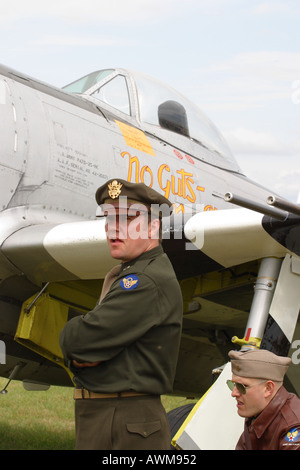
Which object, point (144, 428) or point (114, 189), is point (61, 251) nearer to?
point (114, 189)

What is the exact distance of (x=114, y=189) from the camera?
2.52m

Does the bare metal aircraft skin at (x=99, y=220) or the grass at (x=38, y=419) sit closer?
the bare metal aircraft skin at (x=99, y=220)

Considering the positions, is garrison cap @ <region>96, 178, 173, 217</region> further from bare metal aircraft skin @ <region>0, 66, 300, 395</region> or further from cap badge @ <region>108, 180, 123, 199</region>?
bare metal aircraft skin @ <region>0, 66, 300, 395</region>

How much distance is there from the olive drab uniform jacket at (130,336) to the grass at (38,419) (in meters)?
4.43

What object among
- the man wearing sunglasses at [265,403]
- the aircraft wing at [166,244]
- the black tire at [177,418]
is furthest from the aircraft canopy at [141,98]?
the man wearing sunglasses at [265,403]

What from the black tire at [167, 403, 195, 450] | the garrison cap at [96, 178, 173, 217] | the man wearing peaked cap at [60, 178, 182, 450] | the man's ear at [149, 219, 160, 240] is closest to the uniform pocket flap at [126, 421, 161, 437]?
the man wearing peaked cap at [60, 178, 182, 450]

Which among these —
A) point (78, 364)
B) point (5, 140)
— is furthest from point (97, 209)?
point (78, 364)

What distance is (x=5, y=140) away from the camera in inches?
166

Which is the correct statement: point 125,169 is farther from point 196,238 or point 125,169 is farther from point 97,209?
point 196,238

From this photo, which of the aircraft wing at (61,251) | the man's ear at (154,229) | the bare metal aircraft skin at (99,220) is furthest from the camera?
the aircraft wing at (61,251)

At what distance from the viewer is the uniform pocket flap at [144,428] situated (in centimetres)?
220

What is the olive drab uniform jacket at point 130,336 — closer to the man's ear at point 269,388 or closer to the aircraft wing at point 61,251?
the man's ear at point 269,388

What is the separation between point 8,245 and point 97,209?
75 centimetres

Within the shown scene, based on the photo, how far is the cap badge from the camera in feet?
8.17
